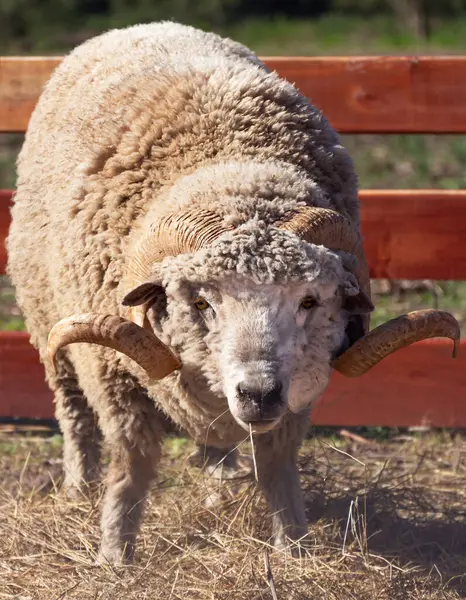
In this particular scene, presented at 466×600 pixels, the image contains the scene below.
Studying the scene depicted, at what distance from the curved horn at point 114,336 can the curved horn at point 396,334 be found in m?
0.58

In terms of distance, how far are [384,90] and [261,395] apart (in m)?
2.25

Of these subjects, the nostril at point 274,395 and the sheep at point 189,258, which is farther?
the sheep at point 189,258

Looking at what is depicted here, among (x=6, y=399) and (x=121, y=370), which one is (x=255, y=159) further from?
(x=6, y=399)

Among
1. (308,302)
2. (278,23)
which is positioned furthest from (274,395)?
(278,23)

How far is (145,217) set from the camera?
3451 millimetres

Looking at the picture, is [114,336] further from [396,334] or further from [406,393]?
[406,393]

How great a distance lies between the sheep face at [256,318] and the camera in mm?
3018

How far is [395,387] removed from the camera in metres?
4.98

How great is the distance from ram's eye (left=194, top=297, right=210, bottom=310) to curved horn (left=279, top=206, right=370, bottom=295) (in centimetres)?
31

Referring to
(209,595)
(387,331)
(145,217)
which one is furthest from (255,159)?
(209,595)

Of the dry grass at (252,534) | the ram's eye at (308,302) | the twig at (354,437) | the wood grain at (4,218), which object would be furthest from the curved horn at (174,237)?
the twig at (354,437)

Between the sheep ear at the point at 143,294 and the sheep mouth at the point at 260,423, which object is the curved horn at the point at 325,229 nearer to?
the sheep ear at the point at 143,294

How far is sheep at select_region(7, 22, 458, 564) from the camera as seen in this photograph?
3.09 m

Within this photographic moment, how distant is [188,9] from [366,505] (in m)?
20.6
